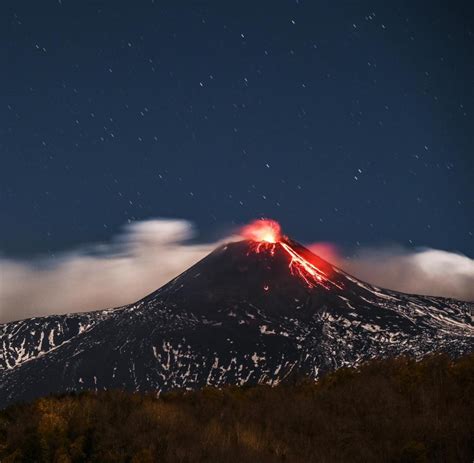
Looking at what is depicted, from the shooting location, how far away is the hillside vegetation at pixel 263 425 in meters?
7.68

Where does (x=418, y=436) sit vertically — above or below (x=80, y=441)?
below

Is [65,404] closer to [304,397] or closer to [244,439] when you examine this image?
[244,439]

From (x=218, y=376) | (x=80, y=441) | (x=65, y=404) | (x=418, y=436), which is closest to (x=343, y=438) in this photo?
(x=418, y=436)

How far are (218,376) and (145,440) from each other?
181740 mm

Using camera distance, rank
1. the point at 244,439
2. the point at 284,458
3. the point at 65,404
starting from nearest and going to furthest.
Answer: the point at 284,458, the point at 244,439, the point at 65,404

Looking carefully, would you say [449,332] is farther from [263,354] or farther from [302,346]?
[263,354]

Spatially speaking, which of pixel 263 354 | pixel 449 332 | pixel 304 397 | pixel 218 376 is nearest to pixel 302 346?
pixel 263 354

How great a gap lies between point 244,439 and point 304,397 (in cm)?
258

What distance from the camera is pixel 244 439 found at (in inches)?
321

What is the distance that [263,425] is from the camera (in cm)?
914

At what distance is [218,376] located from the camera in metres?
184

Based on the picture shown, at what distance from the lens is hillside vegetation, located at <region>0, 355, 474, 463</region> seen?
302 inches

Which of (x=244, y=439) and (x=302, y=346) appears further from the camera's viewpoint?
(x=302, y=346)

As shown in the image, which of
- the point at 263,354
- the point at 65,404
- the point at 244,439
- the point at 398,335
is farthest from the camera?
the point at 263,354
